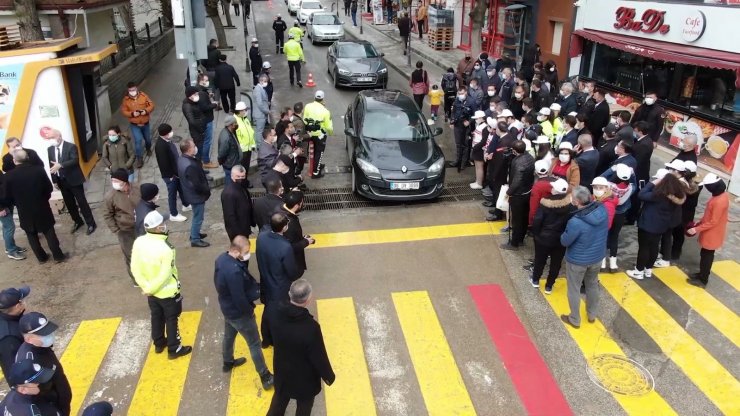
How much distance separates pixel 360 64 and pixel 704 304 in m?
14.5

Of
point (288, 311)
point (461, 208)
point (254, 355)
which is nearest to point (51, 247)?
point (254, 355)

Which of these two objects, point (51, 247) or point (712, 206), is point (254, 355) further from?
point (712, 206)

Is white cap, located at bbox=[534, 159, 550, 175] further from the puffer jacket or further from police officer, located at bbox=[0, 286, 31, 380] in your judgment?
police officer, located at bbox=[0, 286, 31, 380]

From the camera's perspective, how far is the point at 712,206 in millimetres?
7633

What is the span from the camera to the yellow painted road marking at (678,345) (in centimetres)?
595

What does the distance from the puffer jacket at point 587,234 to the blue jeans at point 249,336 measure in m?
3.75

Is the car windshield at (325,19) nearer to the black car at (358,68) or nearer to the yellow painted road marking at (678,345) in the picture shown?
the black car at (358,68)

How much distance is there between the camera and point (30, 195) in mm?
8109

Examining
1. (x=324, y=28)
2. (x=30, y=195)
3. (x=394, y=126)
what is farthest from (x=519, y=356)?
(x=324, y=28)

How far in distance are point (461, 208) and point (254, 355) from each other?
226 inches

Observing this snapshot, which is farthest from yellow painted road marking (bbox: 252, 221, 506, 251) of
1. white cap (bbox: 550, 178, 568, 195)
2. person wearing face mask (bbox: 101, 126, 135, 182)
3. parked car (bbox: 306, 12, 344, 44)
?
parked car (bbox: 306, 12, 344, 44)

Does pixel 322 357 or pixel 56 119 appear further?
pixel 56 119

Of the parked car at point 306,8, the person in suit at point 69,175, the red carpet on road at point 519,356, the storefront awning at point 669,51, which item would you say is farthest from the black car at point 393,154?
the parked car at point 306,8

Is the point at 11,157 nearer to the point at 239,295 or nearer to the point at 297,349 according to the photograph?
the point at 239,295
